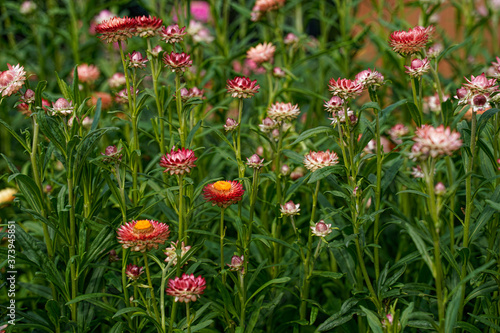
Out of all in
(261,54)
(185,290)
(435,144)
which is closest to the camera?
(435,144)

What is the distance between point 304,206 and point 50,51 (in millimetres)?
1893

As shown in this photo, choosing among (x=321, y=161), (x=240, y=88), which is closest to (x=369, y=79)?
(x=321, y=161)

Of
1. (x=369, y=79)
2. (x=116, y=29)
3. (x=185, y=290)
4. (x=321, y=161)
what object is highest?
(x=116, y=29)

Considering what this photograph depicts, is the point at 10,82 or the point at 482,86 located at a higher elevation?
the point at 10,82

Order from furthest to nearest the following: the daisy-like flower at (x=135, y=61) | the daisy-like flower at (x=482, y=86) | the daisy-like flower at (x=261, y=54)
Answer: the daisy-like flower at (x=261, y=54)
the daisy-like flower at (x=135, y=61)
the daisy-like flower at (x=482, y=86)

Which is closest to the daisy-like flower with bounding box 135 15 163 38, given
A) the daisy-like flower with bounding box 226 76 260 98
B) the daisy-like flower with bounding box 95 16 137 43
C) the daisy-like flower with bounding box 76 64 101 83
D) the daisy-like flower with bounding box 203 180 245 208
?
the daisy-like flower with bounding box 95 16 137 43

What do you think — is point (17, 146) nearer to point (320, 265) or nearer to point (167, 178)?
point (167, 178)

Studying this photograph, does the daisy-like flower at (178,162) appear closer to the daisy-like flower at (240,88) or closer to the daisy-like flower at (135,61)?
the daisy-like flower at (240,88)

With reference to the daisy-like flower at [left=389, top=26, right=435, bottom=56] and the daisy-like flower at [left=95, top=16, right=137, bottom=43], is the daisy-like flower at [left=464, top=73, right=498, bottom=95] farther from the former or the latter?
the daisy-like flower at [left=95, top=16, right=137, bottom=43]

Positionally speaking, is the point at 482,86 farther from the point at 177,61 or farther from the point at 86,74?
the point at 86,74

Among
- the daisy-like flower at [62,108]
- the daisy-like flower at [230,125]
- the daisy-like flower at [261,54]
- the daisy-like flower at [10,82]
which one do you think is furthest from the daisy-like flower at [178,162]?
the daisy-like flower at [261,54]

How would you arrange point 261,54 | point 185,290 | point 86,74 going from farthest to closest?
point 86,74
point 261,54
point 185,290

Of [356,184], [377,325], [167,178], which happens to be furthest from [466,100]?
[167,178]

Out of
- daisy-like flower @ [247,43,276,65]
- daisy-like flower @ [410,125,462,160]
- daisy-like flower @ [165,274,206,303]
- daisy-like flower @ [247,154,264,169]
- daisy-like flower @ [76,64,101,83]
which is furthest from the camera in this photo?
daisy-like flower @ [76,64,101,83]
